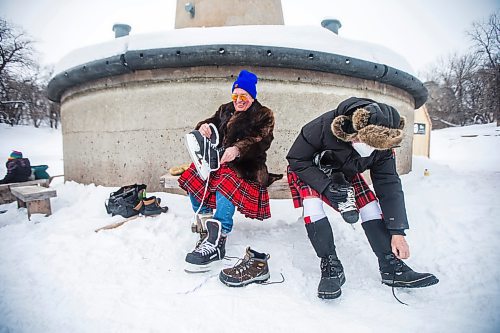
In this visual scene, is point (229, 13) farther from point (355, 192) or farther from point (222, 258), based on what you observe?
point (222, 258)

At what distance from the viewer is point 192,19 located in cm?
459

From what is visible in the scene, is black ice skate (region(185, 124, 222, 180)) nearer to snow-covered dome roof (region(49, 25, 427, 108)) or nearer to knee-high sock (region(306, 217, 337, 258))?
knee-high sock (region(306, 217, 337, 258))

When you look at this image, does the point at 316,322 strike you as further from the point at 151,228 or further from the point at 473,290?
the point at 151,228

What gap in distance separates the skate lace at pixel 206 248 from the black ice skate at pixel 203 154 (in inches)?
18.1

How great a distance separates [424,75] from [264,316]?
120ft

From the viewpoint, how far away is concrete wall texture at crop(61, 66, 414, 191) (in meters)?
3.16

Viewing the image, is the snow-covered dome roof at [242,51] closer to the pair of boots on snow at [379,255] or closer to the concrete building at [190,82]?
the concrete building at [190,82]

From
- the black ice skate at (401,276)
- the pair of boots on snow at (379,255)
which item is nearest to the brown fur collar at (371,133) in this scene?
the pair of boots on snow at (379,255)

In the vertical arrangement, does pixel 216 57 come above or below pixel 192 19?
below

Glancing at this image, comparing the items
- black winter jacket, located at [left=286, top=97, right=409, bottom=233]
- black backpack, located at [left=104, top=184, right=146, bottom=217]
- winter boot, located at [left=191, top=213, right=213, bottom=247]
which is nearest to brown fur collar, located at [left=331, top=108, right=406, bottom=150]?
black winter jacket, located at [left=286, top=97, right=409, bottom=233]

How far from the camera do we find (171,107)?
3238 millimetres

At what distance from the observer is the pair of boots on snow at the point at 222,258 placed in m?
1.73

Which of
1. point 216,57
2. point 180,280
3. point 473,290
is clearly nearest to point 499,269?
point 473,290

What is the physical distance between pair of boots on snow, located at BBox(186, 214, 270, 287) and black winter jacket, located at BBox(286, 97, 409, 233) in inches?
23.4
